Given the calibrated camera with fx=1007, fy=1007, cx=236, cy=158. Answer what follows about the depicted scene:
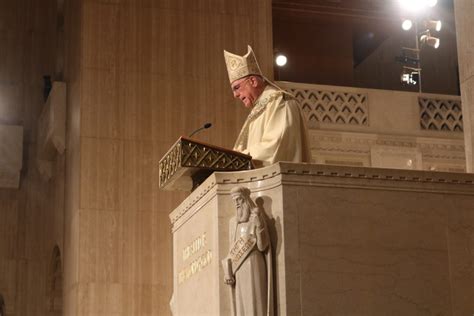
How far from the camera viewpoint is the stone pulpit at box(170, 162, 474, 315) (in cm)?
659

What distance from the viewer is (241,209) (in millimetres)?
6727

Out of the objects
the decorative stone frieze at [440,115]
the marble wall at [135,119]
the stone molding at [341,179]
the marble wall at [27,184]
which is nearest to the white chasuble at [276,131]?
the stone molding at [341,179]

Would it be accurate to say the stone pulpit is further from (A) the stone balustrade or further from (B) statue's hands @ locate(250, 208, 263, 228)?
(A) the stone balustrade

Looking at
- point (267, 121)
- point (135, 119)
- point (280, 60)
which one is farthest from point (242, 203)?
point (280, 60)

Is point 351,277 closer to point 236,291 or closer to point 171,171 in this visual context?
point 236,291

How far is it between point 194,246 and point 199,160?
2.18 feet

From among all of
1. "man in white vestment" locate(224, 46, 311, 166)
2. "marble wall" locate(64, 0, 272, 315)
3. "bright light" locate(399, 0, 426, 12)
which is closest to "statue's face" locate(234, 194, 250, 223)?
"man in white vestment" locate(224, 46, 311, 166)

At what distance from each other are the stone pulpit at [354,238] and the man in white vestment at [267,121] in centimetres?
65

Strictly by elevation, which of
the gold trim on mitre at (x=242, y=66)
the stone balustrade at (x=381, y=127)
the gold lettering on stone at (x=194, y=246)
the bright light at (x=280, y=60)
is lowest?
the gold lettering on stone at (x=194, y=246)

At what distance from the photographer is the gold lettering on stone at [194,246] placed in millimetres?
7324

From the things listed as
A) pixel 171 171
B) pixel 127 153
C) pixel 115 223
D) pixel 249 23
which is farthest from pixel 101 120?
pixel 171 171

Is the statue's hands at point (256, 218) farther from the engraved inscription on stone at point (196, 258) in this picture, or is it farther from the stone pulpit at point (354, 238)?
the engraved inscription on stone at point (196, 258)

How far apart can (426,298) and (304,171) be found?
118 cm

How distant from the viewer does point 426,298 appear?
674cm
